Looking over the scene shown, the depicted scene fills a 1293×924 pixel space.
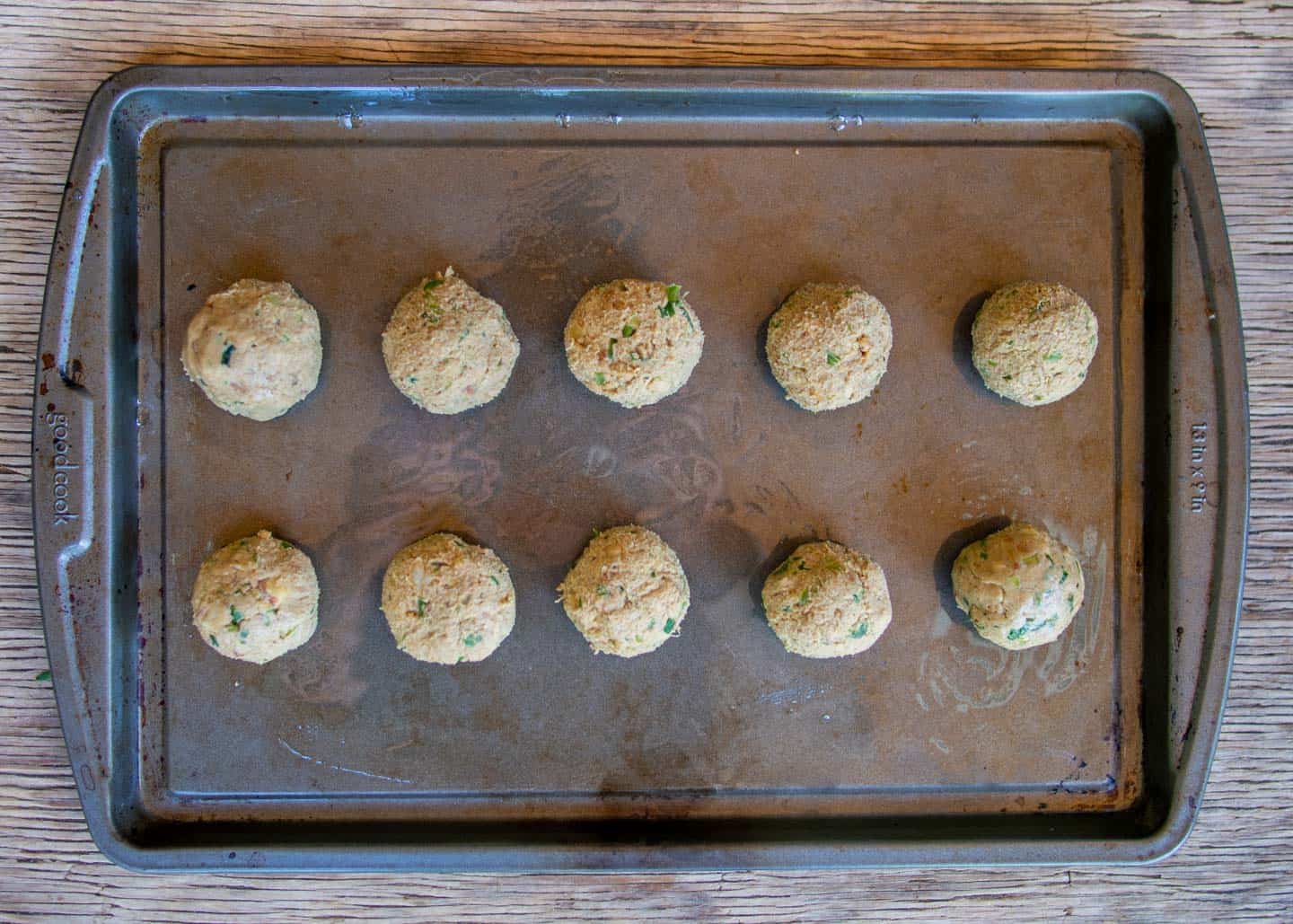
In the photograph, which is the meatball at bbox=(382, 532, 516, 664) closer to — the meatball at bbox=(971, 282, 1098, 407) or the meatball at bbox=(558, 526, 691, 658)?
the meatball at bbox=(558, 526, 691, 658)

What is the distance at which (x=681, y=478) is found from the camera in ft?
7.51

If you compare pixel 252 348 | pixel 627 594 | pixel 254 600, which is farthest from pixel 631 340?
pixel 254 600

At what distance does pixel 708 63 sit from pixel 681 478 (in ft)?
3.75

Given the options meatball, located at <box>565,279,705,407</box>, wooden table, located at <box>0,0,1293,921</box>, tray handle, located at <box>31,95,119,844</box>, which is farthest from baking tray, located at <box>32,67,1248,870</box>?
wooden table, located at <box>0,0,1293,921</box>

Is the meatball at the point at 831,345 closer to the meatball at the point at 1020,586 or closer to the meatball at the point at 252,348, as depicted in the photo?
the meatball at the point at 1020,586

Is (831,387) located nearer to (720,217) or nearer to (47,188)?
(720,217)

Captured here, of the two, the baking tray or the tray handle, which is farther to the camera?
the baking tray

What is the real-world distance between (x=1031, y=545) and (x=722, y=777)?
1.03 metres

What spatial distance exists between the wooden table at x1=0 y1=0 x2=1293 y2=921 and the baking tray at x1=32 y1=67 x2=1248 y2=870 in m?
0.23

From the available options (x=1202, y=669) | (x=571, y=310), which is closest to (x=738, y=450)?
(x=571, y=310)

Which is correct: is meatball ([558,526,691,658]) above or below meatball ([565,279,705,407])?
below

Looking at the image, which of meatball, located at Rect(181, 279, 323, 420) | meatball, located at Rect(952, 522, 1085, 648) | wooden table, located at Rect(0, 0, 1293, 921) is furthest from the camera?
wooden table, located at Rect(0, 0, 1293, 921)

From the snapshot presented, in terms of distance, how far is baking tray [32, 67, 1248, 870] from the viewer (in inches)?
87.0

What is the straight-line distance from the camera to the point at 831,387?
2.15 meters
